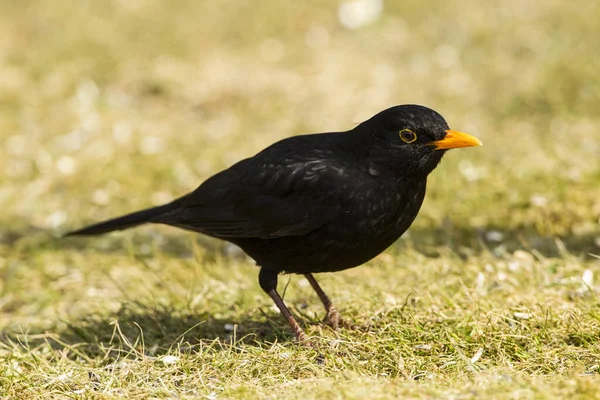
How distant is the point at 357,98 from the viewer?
10297 mm

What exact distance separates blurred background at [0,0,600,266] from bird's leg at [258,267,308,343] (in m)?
1.80

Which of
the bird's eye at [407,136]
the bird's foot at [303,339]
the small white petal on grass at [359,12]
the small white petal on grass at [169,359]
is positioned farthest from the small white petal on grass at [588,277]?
the small white petal on grass at [359,12]

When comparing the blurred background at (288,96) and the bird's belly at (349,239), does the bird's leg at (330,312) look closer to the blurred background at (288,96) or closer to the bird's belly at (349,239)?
the bird's belly at (349,239)

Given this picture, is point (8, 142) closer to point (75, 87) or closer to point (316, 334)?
point (75, 87)

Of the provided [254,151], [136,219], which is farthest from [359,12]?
[136,219]

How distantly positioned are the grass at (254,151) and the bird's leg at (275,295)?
11 cm

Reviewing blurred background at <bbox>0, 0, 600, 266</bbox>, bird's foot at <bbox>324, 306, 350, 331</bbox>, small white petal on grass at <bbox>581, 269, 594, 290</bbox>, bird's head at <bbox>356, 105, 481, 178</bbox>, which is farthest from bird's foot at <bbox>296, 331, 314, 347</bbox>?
blurred background at <bbox>0, 0, 600, 266</bbox>

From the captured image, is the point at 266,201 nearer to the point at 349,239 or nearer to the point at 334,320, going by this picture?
the point at 349,239

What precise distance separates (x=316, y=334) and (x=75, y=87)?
22.6 ft

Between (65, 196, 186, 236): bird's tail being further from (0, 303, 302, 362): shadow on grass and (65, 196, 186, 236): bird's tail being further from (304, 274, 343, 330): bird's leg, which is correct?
(304, 274, 343, 330): bird's leg

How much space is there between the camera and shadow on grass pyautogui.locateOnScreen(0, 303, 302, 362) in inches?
190

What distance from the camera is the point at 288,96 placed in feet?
34.2

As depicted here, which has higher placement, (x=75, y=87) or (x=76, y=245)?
(x=75, y=87)

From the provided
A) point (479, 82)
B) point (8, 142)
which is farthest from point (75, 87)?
point (479, 82)
